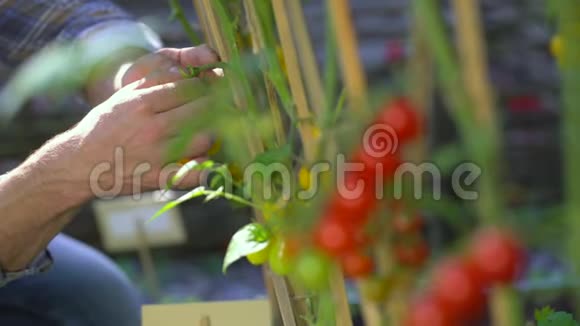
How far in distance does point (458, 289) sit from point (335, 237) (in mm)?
76

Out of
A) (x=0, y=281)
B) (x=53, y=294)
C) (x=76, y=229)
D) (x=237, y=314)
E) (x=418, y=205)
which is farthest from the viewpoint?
(x=76, y=229)

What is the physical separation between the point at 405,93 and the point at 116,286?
41.8 inches

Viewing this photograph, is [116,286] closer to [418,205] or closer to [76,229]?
[418,205]

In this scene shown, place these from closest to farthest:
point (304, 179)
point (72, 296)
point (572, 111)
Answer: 1. point (572, 111)
2. point (304, 179)
3. point (72, 296)

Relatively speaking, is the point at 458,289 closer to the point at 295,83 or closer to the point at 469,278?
the point at 469,278

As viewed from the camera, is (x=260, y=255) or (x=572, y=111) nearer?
(x=572, y=111)

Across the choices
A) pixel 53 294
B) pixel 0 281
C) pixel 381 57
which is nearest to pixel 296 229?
pixel 0 281

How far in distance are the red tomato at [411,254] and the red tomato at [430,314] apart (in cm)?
4

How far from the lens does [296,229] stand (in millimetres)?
548

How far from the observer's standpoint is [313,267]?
510 mm

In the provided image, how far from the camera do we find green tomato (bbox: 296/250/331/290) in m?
0.51

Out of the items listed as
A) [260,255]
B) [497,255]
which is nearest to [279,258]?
[260,255]

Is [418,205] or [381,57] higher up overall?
[418,205]

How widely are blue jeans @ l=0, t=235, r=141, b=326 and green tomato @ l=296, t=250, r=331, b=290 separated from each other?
0.89 metres
